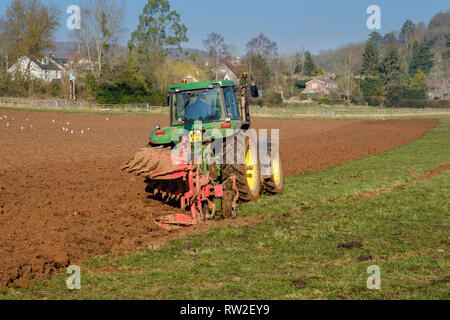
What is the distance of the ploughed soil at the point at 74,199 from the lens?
7074 millimetres

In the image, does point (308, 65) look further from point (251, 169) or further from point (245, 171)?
point (245, 171)

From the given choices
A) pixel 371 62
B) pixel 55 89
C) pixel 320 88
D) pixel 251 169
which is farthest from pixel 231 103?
pixel 320 88

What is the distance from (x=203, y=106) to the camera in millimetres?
10742

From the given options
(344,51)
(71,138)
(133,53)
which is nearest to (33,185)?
(71,138)

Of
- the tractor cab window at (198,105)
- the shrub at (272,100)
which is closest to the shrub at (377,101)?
the shrub at (272,100)

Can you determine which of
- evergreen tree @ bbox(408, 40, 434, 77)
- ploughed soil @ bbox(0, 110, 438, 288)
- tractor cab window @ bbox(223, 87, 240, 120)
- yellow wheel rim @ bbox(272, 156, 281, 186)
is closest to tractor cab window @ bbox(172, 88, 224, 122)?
tractor cab window @ bbox(223, 87, 240, 120)

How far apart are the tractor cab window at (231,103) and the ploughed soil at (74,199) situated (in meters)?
2.35

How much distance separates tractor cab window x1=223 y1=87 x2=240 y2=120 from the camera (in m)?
10.7

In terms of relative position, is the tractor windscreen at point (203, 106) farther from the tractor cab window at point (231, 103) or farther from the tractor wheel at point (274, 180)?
the tractor wheel at point (274, 180)

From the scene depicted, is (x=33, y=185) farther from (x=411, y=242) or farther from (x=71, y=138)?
(x=71, y=138)

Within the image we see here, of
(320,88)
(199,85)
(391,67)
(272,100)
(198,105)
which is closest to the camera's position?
(199,85)

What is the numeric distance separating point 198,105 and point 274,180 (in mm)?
2496

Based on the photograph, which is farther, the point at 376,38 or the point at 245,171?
the point at 376,38

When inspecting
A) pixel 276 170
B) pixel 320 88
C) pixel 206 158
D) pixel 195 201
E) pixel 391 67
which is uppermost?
pixel 391 67
